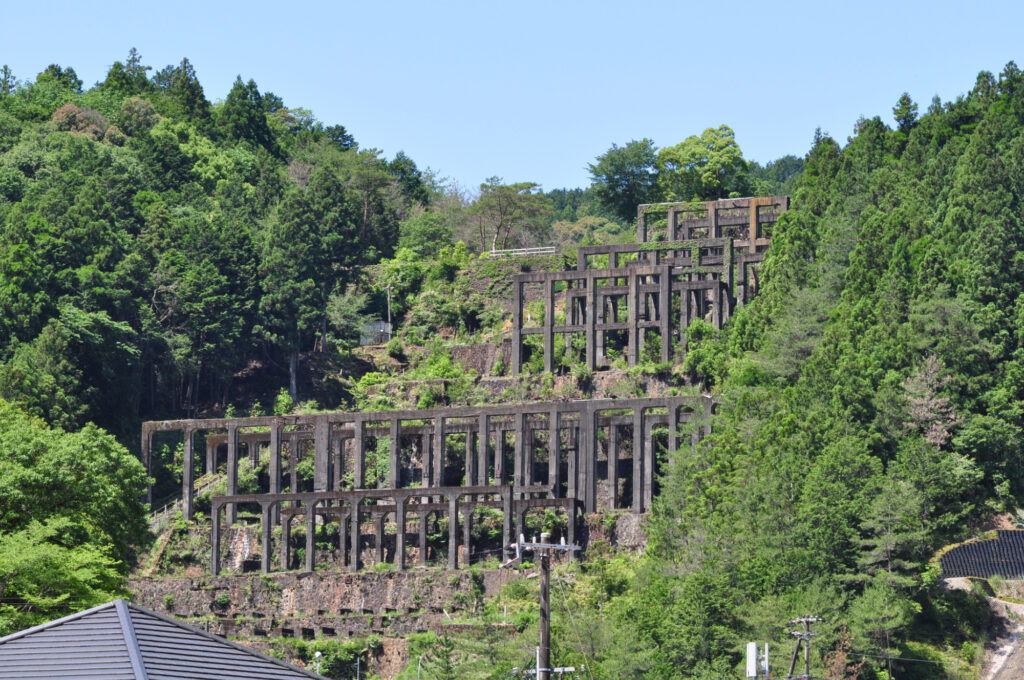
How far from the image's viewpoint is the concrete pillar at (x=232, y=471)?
276 feet

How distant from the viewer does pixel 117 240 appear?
10225cm

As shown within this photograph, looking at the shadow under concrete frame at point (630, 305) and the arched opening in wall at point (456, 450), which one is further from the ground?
the shadow under concrete frame at point (630, 305)

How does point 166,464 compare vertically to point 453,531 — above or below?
above

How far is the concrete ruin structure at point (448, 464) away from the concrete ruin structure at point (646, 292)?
20.8ft

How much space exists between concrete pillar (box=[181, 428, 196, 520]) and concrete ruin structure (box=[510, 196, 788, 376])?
53.5 feet

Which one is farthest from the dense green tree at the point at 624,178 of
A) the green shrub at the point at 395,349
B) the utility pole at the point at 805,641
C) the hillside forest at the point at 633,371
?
the utility pole at the point at 805,641

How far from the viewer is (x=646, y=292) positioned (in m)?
90.6

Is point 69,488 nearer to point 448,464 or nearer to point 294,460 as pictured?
point 294,460

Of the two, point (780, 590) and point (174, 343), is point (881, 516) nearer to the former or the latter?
point (780, 590)

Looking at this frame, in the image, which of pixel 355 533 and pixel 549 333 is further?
pixel 549 333

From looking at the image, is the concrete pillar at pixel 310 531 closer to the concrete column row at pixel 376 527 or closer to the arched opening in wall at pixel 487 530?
the concrete column row at pixel 376 527

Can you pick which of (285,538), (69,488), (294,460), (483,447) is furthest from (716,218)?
(69,488)

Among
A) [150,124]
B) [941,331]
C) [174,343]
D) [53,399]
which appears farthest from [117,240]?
[941,331]

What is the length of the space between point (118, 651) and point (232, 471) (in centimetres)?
5887
